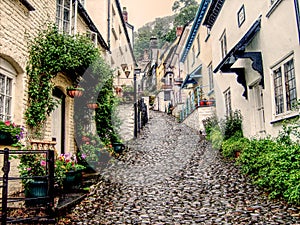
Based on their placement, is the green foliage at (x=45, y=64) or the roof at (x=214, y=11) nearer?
the green foliage at (x=45, y=64)

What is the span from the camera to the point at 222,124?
12.6 m

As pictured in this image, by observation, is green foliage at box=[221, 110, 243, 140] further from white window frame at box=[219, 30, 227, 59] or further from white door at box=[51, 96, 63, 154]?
white door at box=[51, 96, 63, 154]

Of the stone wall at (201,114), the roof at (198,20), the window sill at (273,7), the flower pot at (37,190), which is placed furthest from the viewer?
the roof at (198,20)

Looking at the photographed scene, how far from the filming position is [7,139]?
5.68 metres

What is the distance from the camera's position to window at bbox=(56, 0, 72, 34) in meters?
9.20

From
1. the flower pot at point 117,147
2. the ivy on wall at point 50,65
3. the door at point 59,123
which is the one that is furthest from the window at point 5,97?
the flower pot at point 117,147

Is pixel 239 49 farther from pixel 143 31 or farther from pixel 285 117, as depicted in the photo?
pixel 143 31

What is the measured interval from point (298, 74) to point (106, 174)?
5.92m

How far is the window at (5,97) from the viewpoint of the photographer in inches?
244

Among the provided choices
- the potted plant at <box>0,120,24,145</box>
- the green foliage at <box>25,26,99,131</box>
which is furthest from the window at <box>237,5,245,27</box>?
the potted plant at <box>0,120,24,145</box>

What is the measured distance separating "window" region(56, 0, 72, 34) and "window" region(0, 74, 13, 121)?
3179 millimetres

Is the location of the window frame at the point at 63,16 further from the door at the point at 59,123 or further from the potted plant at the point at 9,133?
the potted plant at the point at 9,133

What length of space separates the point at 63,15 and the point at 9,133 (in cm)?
511

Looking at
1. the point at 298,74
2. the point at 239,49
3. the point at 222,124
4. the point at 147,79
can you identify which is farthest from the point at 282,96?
the point at 147,79
